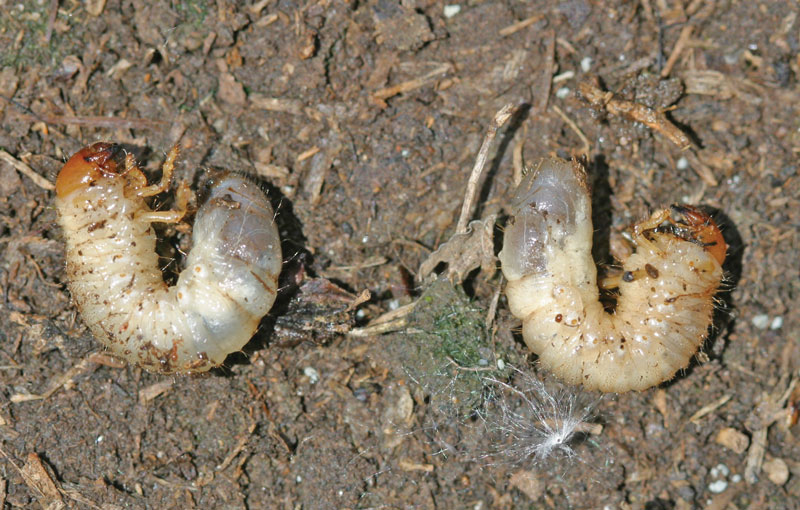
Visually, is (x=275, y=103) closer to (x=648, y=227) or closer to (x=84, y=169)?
(x=84, y=169)

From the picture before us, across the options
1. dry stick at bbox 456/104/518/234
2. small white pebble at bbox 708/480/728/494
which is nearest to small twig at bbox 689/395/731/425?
small white pebble at bbox 708/480/728/494

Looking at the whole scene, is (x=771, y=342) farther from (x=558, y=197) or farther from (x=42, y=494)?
(x=42, y=494)

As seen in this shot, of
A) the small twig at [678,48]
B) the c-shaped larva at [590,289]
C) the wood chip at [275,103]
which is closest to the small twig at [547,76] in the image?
the c-shaped larva at [590,289]

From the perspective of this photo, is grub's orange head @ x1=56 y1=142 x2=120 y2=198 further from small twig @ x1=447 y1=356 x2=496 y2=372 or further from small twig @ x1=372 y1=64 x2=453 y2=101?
small twig @ x1=447 y1=356 x2=496 y2=372

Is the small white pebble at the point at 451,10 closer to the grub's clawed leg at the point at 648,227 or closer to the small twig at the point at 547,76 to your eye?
the small twig at the point at 547,76

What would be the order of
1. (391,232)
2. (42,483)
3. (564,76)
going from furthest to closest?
1. (564,76)
2. (391,232)
3. (42,483)

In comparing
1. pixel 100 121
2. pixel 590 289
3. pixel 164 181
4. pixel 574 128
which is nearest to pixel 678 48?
pixel 574 128
